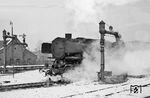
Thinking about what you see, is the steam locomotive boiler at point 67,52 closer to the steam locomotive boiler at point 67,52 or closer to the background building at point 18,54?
the steam locomotive boiler at point 67,52

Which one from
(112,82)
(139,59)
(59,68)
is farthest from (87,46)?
(139,59)

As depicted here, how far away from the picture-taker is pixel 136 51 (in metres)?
25.9

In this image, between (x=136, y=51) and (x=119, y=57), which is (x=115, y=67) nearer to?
(x=119, y=57)

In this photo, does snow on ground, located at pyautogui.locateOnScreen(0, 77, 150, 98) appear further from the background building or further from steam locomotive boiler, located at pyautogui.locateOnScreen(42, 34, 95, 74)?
the background building

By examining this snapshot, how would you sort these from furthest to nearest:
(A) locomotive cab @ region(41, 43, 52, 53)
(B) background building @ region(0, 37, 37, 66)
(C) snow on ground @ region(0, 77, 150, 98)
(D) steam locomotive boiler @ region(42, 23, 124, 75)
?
(B) background building @ region(0, 37, 37, 66), (A) locomotive cab @ region(41, 43, 52, 53), (D) steam locomotive boiler @ region(42, 23, 124, 75), (C) snow on ground @ region(0, 77, 150, 98)

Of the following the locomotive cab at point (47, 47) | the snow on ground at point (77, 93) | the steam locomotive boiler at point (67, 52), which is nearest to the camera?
the snow on ground at point (77, 93)

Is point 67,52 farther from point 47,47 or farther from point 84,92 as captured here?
point 84,92

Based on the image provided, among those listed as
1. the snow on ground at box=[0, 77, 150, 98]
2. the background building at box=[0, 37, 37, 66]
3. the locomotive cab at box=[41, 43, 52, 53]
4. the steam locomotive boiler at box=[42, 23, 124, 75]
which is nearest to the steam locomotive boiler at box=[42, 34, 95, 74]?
the steam locomotive boiler at box=[42, 23, 124, 75]

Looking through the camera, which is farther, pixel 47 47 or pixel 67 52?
pixel 47 47

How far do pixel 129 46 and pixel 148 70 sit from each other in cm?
308

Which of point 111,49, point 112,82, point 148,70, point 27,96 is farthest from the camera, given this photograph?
point 148,70

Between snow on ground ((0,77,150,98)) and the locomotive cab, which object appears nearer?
snow on ground ((0,77,150,98))

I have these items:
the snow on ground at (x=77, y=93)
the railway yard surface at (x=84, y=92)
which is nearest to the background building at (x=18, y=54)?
the railway yard surface at (x=84, y=92)

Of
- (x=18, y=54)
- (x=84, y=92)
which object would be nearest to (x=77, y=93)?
(x=84, y=92)
